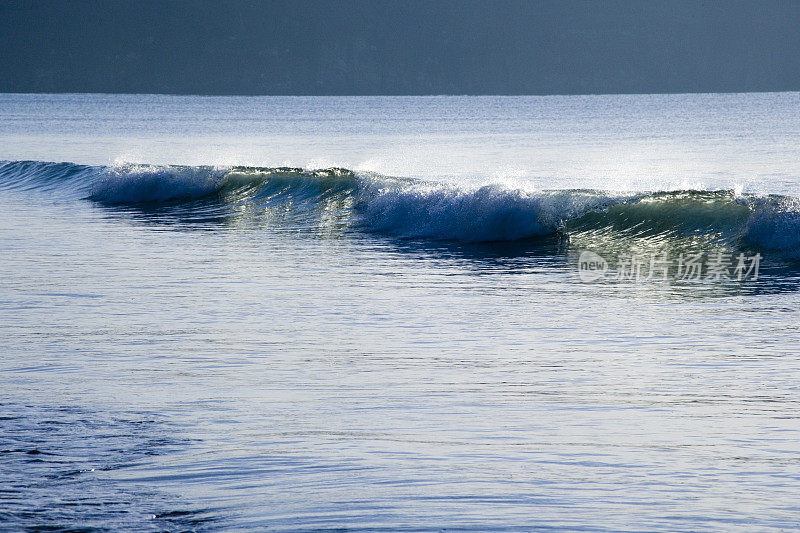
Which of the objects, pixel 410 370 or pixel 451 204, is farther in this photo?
pixel 451 204

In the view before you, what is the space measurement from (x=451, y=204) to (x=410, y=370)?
40.1ft

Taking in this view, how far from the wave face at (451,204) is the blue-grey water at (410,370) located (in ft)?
0.25

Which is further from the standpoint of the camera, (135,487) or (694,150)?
(694,150)

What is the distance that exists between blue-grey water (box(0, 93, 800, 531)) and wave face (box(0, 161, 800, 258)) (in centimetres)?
7

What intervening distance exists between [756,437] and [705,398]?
0.97 metres

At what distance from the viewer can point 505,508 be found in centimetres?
594

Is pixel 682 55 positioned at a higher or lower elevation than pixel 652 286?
higher

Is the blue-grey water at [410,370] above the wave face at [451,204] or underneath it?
underneath

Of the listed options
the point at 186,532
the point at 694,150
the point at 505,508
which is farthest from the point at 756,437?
the point at 694,150

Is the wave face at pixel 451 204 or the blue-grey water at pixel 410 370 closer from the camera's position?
the blue-grey water at pixel 410 370

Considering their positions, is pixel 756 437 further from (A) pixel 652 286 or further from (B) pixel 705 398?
(A) pixel 652 286

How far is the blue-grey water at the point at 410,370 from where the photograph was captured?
20.0 feet

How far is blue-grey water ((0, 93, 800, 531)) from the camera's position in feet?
20.0

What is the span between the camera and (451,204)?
2094cm
